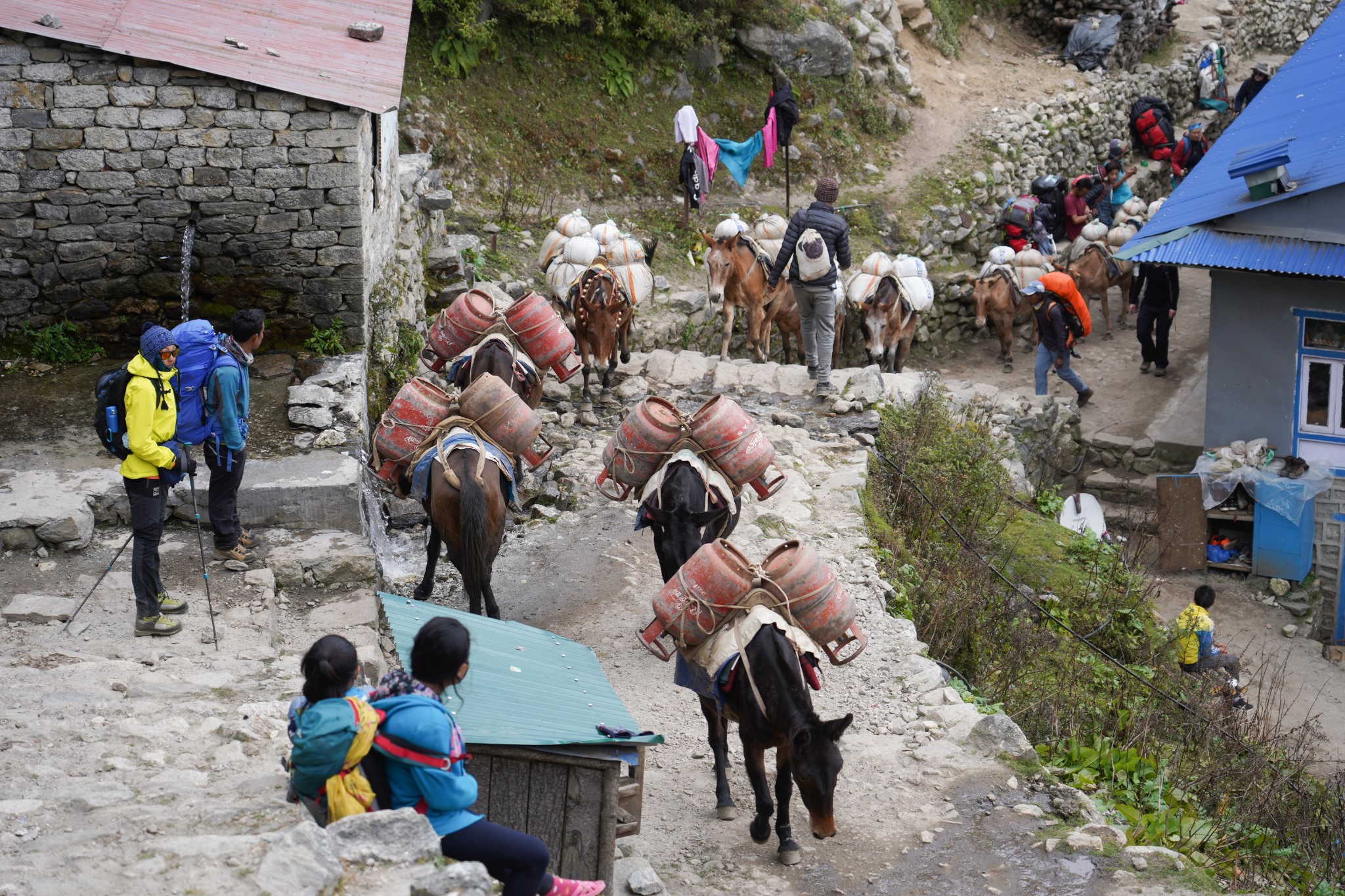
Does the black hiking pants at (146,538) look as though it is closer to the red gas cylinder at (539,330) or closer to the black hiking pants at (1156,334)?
the red gas cylinder at (539,330)

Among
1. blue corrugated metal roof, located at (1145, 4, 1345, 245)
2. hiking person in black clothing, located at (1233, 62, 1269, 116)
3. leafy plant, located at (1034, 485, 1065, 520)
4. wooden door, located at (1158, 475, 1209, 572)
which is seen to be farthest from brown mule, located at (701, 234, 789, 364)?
hiking person in black clothing, located at (1233, 62, 1269, 116)

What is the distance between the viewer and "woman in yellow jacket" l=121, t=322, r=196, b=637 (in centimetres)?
595

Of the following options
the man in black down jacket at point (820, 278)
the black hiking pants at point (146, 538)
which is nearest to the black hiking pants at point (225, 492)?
the black hiking pants at point (146, 538)

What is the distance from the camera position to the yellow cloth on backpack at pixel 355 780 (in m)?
3.79

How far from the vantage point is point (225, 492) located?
23.4 feet

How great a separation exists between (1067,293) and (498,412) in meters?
9.07

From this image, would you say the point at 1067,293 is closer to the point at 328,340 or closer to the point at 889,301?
the point at 889,301

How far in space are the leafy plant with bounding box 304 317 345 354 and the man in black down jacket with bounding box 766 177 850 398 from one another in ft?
12.8

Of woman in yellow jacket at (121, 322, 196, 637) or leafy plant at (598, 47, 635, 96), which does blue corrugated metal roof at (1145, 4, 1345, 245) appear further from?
woman in yellow jacket at (121, 322, 196, 637)

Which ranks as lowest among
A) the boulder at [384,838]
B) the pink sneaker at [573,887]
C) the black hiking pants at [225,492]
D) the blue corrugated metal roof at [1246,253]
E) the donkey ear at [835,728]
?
the pink sneaker at [573,887]

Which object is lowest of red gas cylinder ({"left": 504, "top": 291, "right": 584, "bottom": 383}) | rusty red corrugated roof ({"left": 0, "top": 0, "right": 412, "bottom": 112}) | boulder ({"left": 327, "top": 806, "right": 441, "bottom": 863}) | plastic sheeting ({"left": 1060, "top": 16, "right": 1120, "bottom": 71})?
boulder ({"left": 327, "top": 806, "right": 441, "bottom": 863})

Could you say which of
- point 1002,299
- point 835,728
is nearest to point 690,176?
point 1002,299

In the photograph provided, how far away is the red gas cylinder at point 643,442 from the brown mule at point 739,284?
6.08 metres

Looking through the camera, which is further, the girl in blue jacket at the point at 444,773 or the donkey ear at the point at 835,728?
the donkey ear at the point at 835,728
